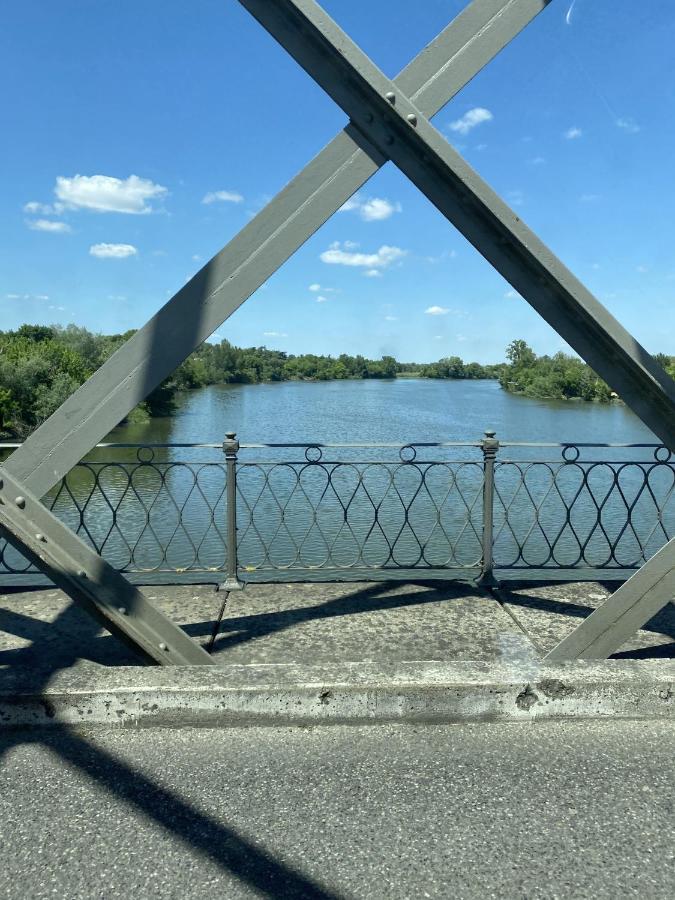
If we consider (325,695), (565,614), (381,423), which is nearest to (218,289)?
(325,695)

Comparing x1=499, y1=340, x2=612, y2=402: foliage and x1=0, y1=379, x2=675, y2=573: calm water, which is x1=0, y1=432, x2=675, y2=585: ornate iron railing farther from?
x1=499, y1=340, x2=612, y2=402: foliage

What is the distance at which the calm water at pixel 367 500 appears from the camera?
6.25 meters

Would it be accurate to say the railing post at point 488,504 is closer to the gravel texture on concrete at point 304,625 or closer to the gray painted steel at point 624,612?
the gravel texture on concrete at point 304,625

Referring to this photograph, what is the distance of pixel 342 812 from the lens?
7.57 ft

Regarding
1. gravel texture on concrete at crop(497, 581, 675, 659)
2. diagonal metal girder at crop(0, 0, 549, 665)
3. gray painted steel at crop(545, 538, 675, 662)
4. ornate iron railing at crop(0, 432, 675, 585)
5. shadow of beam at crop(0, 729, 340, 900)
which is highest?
diagonal metal girder at crop(0, 0, 549, 665)

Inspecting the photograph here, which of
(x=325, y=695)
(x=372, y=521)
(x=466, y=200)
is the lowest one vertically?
(x=372, y=521)

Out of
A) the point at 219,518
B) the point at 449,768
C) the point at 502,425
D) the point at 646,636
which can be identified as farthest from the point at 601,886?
the point at 502,425

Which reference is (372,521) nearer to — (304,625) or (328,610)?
(328,610)

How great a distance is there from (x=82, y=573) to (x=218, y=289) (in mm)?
1389

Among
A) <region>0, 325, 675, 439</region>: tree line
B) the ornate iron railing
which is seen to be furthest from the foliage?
the ornate iron railing

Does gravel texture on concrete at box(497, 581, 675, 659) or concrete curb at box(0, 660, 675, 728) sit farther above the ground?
concrete curb at box(0, 660, 675, 728)

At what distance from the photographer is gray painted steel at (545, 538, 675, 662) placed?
3061mm

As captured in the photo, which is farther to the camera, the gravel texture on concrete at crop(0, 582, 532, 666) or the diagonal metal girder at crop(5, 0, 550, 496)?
the gravel texture on concrete at crop(0, 582, 532, 666)

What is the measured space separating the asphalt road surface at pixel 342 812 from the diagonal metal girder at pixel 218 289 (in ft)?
4.13
